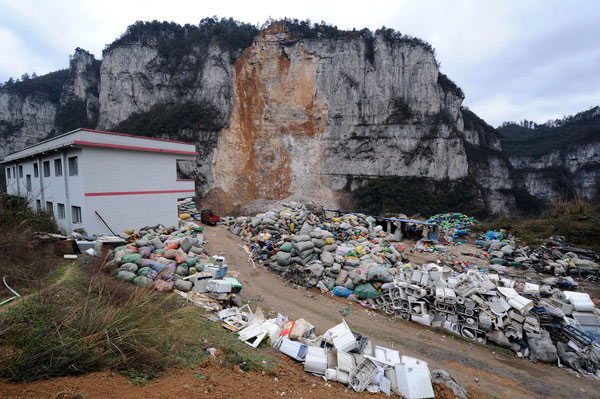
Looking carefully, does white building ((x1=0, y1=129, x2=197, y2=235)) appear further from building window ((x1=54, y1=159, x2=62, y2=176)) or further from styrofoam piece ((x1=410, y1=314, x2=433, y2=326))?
styrofoam piece ((x1=410, y1=314, x2=433, y2=326))

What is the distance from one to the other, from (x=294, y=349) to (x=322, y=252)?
19.2 ft

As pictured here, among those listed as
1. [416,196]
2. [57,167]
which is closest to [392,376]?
Answer: [57,167]

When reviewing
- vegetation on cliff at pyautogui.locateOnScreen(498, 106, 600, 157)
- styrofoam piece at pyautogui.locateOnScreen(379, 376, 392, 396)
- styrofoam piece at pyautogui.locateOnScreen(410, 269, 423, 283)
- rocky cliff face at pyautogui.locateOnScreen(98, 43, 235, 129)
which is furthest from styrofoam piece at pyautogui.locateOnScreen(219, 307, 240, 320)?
vegetation on cliff at pyautogui.locateOnScreen(498, 106, 600, 157)

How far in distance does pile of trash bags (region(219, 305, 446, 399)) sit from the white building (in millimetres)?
11015

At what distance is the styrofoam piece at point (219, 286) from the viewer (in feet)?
24.1

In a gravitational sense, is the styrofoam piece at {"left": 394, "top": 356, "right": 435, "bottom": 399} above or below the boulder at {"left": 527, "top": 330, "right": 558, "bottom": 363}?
above

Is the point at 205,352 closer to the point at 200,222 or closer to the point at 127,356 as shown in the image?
the point at 127,356

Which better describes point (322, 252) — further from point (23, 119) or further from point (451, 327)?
point (23, 119)

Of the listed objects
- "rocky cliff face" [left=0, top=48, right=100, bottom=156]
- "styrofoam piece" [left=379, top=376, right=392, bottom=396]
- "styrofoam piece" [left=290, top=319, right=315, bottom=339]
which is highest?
"rocky cliff face" [left=0, top=48, right=100, bottom=156]

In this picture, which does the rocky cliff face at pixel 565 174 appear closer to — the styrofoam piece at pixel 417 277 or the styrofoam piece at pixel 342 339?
the styrofoam piece at pixel 417 277

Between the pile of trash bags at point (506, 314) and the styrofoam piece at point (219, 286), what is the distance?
444 centimetres

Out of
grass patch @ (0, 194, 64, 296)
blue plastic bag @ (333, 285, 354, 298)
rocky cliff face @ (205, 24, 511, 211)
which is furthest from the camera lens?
rocky cliff face @ (205, 24, 511, 211)

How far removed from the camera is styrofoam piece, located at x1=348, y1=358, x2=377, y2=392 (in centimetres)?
418

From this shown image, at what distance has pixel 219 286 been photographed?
7344 millimetres
